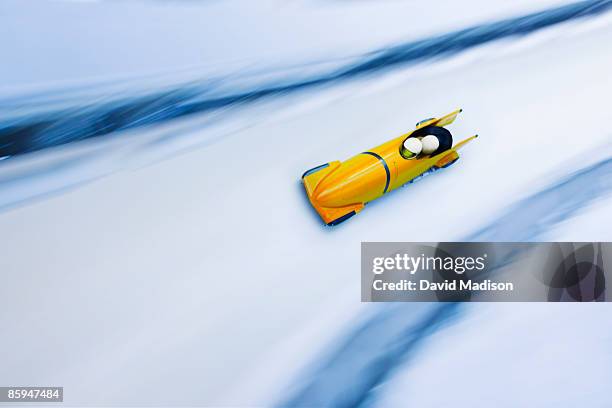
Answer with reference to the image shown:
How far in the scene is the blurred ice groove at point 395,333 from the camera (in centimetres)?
130

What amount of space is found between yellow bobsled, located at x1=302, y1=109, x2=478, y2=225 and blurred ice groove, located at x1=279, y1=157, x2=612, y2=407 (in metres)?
0.31

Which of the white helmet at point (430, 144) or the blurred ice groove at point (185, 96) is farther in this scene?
the blurred ice groove at point (185, 96)

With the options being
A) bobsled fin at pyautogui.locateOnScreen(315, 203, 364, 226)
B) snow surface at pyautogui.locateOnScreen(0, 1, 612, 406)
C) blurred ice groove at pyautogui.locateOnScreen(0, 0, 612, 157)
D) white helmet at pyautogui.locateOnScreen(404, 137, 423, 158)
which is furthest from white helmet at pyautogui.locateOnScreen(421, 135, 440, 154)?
blurred ice groove at pyautogui.locateOnScreen(0, 0, 612, 157)

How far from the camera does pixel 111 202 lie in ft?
4.66

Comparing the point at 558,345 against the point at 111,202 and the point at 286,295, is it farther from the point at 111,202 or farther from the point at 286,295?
the point at 111,202

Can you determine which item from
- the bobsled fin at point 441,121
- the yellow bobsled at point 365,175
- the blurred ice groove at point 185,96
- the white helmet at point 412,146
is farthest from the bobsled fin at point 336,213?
the blurred ice groove at point 185,96

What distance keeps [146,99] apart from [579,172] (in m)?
1.59

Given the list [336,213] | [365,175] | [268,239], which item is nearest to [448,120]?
[365,175]

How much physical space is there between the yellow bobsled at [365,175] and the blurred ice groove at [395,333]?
312 millimetres

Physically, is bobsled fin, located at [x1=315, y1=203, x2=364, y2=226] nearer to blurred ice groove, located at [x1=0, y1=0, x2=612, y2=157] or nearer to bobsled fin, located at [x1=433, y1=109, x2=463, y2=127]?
bobsled fin, located at [x1=433, y1=109, x2=463, y2=127]

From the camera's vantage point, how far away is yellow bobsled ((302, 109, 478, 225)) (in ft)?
4.27

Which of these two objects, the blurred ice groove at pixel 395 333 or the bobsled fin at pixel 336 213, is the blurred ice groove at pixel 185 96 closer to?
the bobsled fin at pixel 336 213

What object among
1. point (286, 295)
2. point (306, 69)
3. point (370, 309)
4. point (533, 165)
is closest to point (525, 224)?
point (533, 165)

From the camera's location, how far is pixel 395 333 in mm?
1335
